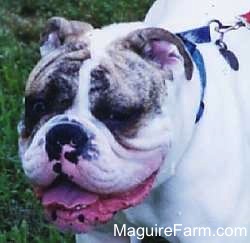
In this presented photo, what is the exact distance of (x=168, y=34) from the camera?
246 centimetres

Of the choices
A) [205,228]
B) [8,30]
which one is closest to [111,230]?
[205,228]

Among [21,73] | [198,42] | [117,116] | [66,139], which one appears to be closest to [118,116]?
[117,116]

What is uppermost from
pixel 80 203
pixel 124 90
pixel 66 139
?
pixel 124 90

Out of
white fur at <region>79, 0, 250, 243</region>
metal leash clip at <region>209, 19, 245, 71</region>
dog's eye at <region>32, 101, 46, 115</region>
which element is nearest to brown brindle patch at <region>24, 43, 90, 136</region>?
dog's eye at <region>32, 101, 46, 115</region>

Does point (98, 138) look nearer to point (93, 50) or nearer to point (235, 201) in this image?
point (93, 50)

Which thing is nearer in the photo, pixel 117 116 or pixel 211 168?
pixel 117 116

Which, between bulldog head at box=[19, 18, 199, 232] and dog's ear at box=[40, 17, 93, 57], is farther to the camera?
dog's ear at box=[40, 17, 93, 57]

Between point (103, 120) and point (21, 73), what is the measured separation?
5.69 ft

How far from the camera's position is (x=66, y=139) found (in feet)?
7.72

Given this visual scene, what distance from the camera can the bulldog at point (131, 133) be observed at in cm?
235

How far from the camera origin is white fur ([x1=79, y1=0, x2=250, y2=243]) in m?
2.58

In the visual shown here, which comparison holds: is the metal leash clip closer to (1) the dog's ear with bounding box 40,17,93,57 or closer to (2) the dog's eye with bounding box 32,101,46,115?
(1) the dog's ear with bounding box 40,17,93,57

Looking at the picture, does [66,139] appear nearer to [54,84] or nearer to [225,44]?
[54,84]

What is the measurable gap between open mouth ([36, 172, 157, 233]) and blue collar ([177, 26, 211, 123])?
25 centimetres
